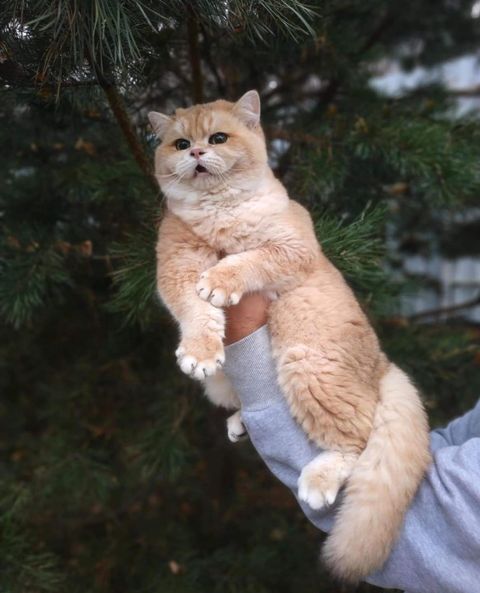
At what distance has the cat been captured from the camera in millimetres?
1015

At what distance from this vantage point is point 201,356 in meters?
1.03

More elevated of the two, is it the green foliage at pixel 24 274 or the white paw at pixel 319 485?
the green foliage at pixel 24 274

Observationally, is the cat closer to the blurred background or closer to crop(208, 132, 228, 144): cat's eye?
crop(208, 132, 228, 144): cat's eye

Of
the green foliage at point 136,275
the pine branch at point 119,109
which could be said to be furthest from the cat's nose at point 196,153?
the green foliage at point 136,275

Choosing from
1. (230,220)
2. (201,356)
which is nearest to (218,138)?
(230,220)

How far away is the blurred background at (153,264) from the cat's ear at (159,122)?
0.18 feet

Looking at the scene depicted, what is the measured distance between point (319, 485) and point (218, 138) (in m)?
0.76

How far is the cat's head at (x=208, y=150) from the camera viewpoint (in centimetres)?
124

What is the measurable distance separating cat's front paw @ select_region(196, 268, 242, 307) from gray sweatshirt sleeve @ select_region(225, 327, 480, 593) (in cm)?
9

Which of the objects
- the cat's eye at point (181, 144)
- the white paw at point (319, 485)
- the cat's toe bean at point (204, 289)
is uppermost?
the cat's eye at point (181, 144)

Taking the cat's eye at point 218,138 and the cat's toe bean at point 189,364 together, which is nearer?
the cat's toe bean at point 189,364

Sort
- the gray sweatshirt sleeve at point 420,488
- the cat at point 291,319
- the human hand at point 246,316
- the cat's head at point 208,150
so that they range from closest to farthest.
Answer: the gray sweatshirt sleeve at point 420,488 → the cat at point 291,319 → the human hand at point 246,316 → the cat's head at point 208,150

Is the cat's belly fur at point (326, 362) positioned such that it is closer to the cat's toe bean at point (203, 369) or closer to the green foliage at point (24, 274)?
the cat's toe bean at point (203, 369)

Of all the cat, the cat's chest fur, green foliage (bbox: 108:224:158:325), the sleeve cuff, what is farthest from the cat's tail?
green foliage (bbox: 108:224:158:325)
